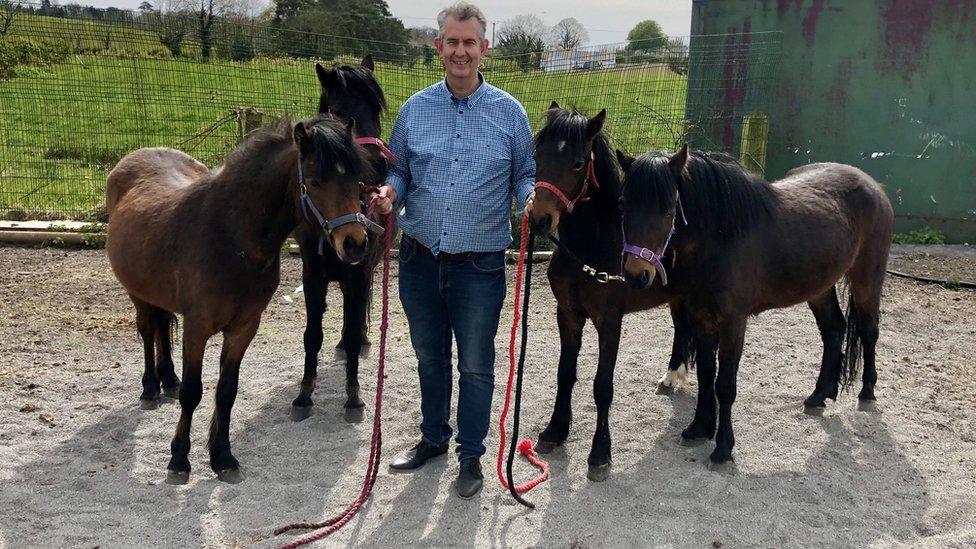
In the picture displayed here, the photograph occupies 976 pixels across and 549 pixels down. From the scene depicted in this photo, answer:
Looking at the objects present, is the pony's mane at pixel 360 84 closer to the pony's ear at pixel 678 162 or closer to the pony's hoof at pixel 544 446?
the pony's ear at pixel 678 162

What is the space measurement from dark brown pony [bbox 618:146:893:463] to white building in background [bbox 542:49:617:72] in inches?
172

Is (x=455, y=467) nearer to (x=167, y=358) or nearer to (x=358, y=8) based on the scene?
(x=167, y=358)

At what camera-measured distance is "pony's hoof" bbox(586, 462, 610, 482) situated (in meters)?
3.87

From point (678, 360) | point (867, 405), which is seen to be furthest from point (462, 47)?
point (867, 405)

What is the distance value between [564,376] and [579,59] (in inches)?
222

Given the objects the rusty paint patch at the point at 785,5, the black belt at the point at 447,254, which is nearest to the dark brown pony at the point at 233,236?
the black belt at the point at 447,254

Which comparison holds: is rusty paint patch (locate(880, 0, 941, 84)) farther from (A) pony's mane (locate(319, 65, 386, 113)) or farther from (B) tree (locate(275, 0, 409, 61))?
(A) pony's mane (locate(319, 65, 386, 113))

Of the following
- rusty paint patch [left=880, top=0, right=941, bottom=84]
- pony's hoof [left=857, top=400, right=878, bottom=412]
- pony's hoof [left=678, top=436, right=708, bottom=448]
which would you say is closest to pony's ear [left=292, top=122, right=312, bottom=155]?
pony's hoof [left=678, top=436, right=708, bottom=448]

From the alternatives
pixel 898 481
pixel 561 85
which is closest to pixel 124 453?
pixel 898 481

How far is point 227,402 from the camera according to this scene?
380cm

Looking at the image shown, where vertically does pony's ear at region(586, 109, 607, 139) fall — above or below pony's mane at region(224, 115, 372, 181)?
above

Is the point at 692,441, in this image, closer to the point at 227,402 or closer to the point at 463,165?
the point at 463,165

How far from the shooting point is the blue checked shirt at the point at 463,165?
11.1 ft

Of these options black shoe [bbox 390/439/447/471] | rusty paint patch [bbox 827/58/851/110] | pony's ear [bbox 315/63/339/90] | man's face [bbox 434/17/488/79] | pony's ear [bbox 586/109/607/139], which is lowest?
black shoe [bbox 390/439/447/471]
